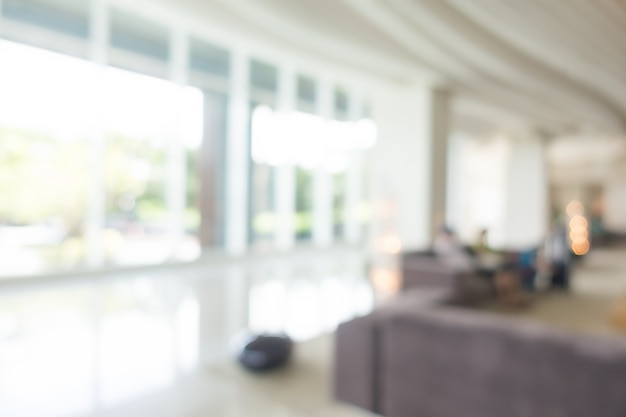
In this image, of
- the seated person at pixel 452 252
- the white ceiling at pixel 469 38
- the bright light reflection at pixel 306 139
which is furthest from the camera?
the bright light reflection at pixel 306 139

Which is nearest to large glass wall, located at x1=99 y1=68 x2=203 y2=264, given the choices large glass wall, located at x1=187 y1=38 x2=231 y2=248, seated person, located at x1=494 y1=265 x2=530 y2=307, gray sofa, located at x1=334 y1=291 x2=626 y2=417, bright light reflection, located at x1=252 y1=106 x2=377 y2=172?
large glass wall, located at x1=187 y1=38 x2=231 y2=248

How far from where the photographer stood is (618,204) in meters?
18.5

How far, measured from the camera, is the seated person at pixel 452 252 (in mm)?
4988

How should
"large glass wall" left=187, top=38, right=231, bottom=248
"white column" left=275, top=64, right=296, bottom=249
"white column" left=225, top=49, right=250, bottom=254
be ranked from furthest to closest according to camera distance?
"white column" left=275, top=64, right=296, bottom=249
"white column" left=225, top=49, right=250, bottom=254
"large glass wall" left=187, top=38, right=231, bottom=248

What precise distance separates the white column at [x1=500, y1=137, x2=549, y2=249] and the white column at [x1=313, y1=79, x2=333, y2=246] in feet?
23.5

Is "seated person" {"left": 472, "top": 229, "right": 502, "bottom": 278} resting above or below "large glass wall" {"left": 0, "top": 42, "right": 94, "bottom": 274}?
below

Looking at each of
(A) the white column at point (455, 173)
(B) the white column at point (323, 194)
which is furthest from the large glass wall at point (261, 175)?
(A) the white column at point (455, 173)

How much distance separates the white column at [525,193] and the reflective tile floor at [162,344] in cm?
1035

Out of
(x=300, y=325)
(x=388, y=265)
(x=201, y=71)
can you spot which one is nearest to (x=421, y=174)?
(x=388, y=265)

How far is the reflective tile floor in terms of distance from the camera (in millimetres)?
2473

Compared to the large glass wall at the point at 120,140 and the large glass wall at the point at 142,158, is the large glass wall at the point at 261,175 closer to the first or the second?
the large glass wall at the point at 120,140

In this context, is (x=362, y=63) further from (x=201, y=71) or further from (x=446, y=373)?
(x=446, y=373)

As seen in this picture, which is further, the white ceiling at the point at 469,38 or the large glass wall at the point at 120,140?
the large glass wall at the point at 120,140

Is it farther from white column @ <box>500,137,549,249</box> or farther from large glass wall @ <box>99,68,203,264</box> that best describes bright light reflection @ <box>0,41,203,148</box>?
white column @ <box>500,137,549,249</box>
